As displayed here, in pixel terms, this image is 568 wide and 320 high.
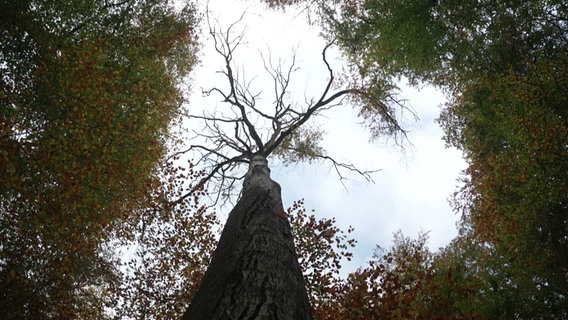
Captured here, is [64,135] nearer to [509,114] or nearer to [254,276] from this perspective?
[254,276]

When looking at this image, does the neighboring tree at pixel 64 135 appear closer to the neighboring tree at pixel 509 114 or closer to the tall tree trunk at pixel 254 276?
the tall tree trunk at pixel 254 276

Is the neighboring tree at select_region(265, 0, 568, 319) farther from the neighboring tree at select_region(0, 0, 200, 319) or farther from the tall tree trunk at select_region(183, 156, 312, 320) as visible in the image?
the neighboring tree at select_region(0, 0, 200, 319)

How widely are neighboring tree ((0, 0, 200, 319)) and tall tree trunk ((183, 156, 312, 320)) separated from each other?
3.43m

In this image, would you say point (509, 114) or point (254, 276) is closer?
point (254, 276)

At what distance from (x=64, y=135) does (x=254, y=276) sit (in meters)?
5.21

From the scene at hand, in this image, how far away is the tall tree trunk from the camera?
306 cm

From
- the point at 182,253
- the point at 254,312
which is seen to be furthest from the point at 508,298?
the point at 182,253

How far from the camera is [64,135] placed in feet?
21.5

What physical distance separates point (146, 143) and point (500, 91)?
32.0ft

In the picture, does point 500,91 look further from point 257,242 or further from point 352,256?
point 257,242

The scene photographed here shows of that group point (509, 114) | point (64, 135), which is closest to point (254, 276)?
point (64, 135)

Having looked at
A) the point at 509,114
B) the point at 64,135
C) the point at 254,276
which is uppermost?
the point at 509,114

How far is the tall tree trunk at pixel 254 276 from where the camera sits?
306 cm

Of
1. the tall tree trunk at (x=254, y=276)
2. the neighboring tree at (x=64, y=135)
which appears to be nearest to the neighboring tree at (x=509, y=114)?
the tall tree trunk at (x=254, y=276)
